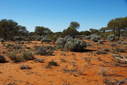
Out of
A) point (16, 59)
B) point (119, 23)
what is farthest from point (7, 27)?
point (119, 23)

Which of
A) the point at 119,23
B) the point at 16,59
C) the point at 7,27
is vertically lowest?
the point at 16,59

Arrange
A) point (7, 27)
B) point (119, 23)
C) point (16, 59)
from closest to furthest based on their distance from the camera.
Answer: point (16, 59)
point (7, 27)
point (119, 23)

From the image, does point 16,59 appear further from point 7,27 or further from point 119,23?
point 119,23

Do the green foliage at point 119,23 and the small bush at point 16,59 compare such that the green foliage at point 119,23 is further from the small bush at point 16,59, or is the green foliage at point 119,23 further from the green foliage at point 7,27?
the small bush at point 16,59

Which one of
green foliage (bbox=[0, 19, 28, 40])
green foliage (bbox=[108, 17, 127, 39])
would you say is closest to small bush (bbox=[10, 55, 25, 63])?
green foliage (bbox=[0, 19, 28, 40])

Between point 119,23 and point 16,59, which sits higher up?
point 119,23

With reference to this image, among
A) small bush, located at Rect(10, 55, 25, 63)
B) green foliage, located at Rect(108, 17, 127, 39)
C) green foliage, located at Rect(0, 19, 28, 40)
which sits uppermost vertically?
green foliage, located at Rect(108, 17, 127, 39)

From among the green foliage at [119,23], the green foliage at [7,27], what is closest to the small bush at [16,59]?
the green foliage at [7,27]

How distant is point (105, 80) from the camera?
327 inches

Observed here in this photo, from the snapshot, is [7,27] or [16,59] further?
[7,27]

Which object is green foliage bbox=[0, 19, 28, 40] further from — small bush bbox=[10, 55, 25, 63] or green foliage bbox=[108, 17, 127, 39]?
green foliage bbox=[108, 17, 127, 39]

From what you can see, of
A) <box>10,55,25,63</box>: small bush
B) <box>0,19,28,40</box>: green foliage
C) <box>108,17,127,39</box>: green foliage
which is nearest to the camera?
<box>10,55,25,63</box>: small bush

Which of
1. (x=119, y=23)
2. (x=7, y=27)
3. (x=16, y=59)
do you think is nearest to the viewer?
(x=16, y=59)

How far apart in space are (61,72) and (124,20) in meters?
40.5
